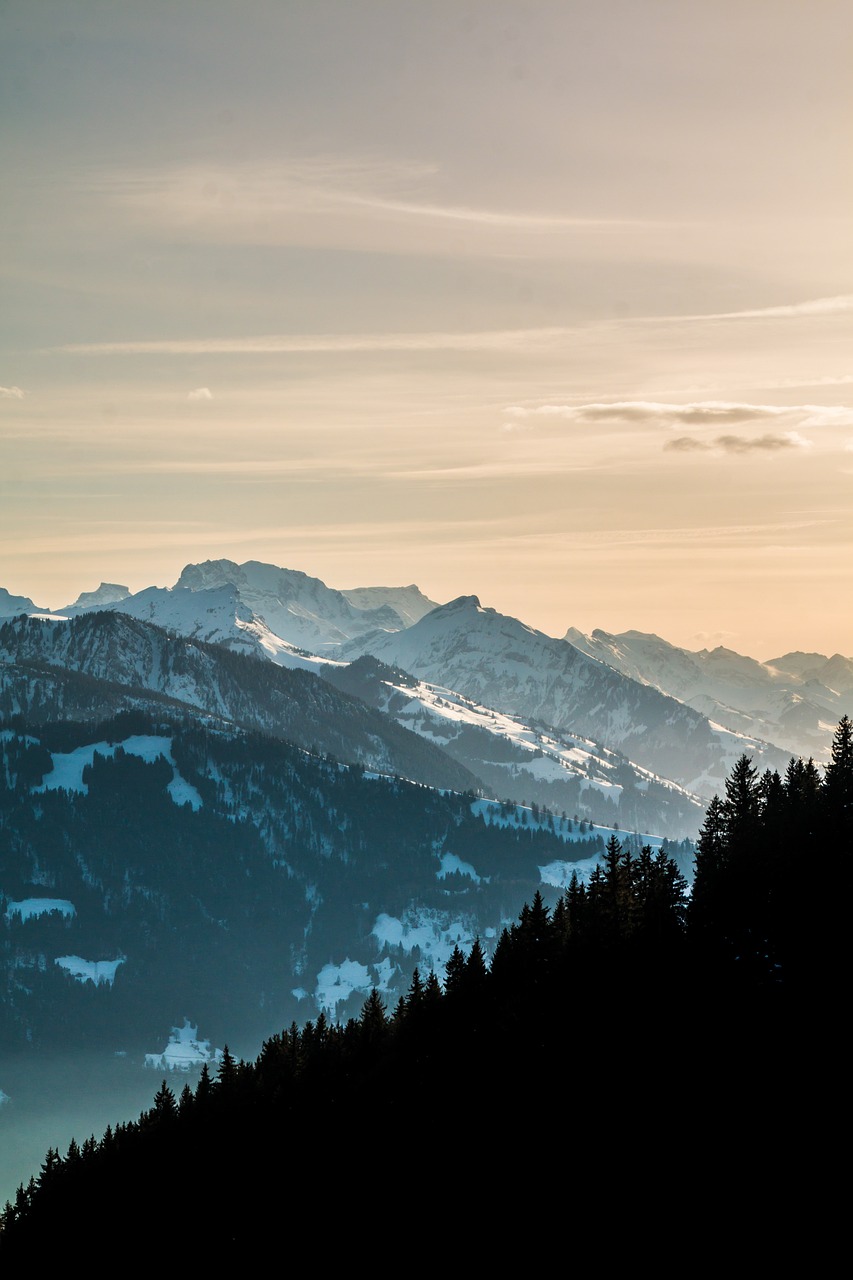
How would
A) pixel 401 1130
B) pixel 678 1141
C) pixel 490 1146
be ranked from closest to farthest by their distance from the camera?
1. pixel 678 1141
2. pixel 490 1146
3. pixel 401 1130

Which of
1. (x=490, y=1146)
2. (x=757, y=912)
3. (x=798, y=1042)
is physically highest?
(x=757, y=912)

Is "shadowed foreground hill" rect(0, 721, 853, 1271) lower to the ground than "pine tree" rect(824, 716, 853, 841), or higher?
lower

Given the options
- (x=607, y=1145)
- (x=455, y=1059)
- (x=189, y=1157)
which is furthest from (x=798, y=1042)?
(x=189, y=1157)

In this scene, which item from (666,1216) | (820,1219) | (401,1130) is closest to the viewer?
(820,1219)

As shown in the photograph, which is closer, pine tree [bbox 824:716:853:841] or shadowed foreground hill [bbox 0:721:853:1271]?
shadowed foreground hill [bbox 0:721:853:1271]

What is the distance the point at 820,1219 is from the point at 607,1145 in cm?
1598

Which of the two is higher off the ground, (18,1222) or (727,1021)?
(727,1021)

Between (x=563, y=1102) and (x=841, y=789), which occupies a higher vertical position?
(x=841, y=789)

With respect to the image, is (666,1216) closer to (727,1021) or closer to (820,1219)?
(820,1219)

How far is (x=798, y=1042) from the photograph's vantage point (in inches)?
2872

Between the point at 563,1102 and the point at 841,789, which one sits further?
the point at 841,789

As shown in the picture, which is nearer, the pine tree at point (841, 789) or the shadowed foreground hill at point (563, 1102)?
the shadowed foreground hill at point (563, 1102)

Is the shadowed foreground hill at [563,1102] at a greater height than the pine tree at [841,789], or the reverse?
the pine tree at [841,789]

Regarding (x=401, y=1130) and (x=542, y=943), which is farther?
(x=542, y=943)
